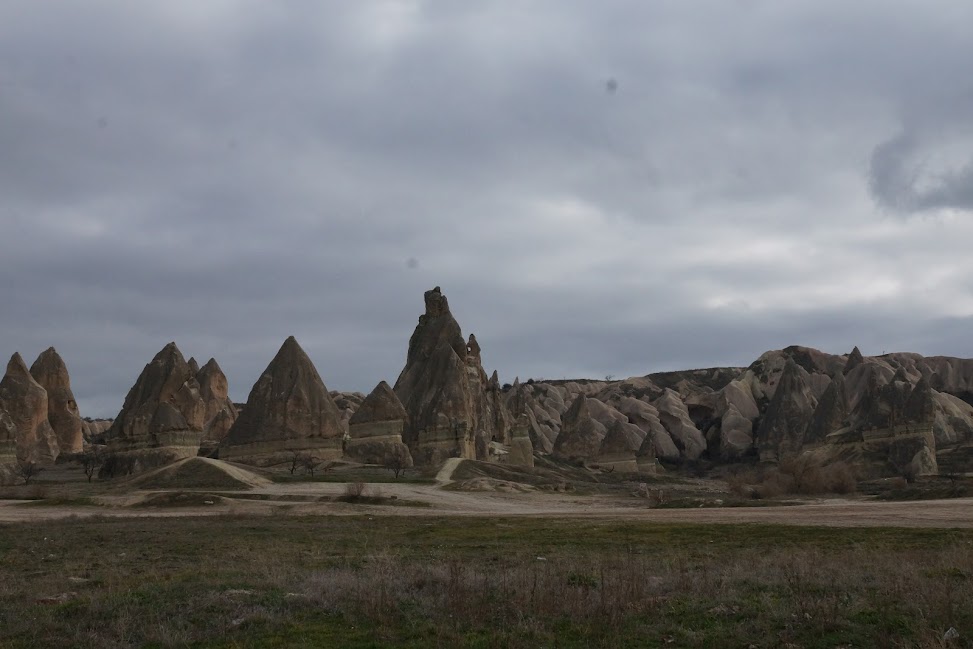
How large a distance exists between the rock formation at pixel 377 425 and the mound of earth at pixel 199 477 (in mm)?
13642

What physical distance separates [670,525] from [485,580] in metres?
13.3

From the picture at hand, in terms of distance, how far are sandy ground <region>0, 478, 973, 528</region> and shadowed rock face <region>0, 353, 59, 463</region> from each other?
96.8ft

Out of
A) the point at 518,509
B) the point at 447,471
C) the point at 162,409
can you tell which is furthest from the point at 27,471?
the point at 518,509

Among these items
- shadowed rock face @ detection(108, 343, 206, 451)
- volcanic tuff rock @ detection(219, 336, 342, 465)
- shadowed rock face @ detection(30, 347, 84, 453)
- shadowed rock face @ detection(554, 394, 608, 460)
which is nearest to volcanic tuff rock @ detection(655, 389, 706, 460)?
shadowed rock face @ detection(554, 394, 608, 460)

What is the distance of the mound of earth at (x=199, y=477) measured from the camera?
131 feet

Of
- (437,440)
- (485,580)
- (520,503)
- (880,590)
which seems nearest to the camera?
(880,590)

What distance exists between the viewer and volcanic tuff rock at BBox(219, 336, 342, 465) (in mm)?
54969

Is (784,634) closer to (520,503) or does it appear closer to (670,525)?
(670,525)

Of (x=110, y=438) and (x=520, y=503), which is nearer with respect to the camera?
(x=520, y=503)

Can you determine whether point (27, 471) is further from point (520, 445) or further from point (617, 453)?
point (617, 453)

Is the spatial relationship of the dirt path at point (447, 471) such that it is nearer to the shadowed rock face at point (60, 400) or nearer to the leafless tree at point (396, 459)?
the leafless tree at point (396, 459)

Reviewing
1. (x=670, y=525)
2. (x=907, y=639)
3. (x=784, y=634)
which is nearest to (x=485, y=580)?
(x=784, y=634)

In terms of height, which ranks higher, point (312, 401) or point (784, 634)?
point (312, 401)

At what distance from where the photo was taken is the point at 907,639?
909cm
